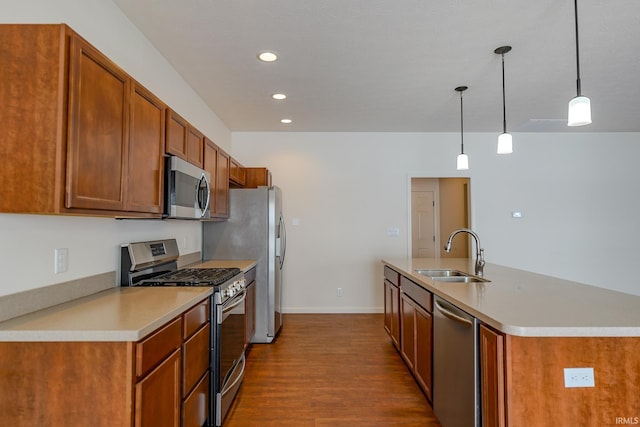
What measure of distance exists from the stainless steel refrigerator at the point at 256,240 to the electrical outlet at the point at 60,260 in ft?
6.16

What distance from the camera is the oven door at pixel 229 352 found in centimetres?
204

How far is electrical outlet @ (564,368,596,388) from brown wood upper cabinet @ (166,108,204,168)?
2.38m

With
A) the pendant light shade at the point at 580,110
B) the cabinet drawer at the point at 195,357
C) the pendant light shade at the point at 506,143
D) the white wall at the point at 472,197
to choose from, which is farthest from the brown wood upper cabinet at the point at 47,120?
the white wall at the point at 472,197

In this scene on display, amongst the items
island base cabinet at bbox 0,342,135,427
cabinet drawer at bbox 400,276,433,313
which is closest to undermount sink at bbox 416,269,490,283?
cabinet drawer at bbox 400,276,433,313

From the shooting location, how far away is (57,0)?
5.24ft

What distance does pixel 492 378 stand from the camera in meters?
1.39

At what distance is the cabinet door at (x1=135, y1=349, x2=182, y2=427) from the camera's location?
1.25 meters

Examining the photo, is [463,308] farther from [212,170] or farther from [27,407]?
[212,170]

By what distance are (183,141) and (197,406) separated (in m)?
1.71

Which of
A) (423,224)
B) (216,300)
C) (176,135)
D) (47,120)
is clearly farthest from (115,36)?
(423,224)

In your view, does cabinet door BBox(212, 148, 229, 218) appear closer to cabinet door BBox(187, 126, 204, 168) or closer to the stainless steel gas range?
cabinet door BBox(187, 126, 204, 168)

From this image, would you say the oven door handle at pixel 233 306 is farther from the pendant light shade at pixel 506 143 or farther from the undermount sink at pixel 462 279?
the pendant light shade at pixel 506 143

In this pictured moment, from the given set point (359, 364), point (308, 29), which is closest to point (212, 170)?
point (308, 29)

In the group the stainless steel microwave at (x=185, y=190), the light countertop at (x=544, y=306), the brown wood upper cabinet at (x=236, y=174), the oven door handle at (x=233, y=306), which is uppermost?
the brown wood upper cabinet at (x=236, y=174)
